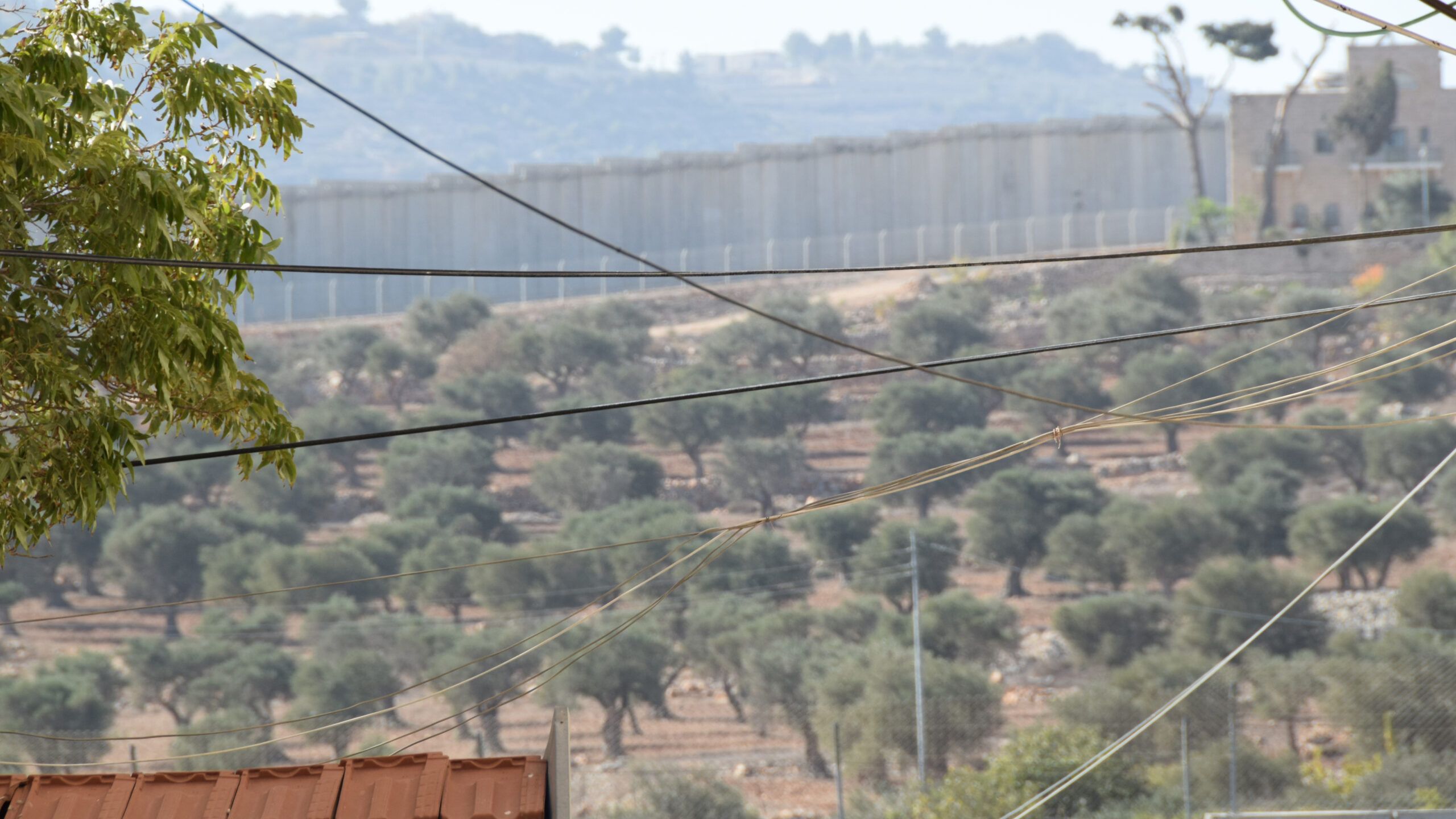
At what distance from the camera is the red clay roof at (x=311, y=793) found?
429 centimetres

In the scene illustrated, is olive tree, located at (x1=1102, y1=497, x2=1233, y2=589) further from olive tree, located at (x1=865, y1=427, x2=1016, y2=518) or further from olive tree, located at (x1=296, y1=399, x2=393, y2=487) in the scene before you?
olive tree, located at (x1=296, y1=399, x2=393, y2=487)

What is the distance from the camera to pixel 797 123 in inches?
6998

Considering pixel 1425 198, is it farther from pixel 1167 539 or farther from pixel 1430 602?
pixel 1430 602

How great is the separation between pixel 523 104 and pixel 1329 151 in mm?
138514

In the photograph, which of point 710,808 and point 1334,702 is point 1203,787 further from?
point 710,808

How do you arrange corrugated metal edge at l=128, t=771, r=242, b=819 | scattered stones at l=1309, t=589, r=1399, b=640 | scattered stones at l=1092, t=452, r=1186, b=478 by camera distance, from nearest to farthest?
corrugated metal edge at l=128, t=771, r=242, b=819 < scattered stones at l=1309, t=589, r=1399, b=640 < scattered stones at l=1092, t=452, r=1186, b=478

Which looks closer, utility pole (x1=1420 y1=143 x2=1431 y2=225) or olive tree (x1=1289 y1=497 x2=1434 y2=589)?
olive tree (x1=1289 y1=497 x2=1434 y2=589)

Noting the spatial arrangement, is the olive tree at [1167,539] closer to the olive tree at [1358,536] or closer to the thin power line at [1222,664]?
the olive tree at [1358,536]

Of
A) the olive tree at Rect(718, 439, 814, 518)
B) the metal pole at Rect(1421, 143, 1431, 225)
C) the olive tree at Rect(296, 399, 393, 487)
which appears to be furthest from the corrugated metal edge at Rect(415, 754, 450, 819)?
the metal pole at Rect(1421, 143, 1431, 225)

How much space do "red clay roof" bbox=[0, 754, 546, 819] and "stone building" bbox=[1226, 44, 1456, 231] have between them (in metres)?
37.4

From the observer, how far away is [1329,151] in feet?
126

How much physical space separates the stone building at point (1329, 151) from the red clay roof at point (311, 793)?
37434 millimetres

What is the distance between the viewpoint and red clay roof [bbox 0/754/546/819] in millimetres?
4285

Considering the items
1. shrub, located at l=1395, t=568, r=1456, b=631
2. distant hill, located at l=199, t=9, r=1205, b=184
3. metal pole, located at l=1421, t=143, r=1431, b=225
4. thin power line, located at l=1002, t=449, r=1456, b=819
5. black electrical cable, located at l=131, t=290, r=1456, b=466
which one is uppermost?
distant hill, located at l=199, t=9, r=1205, b=184
